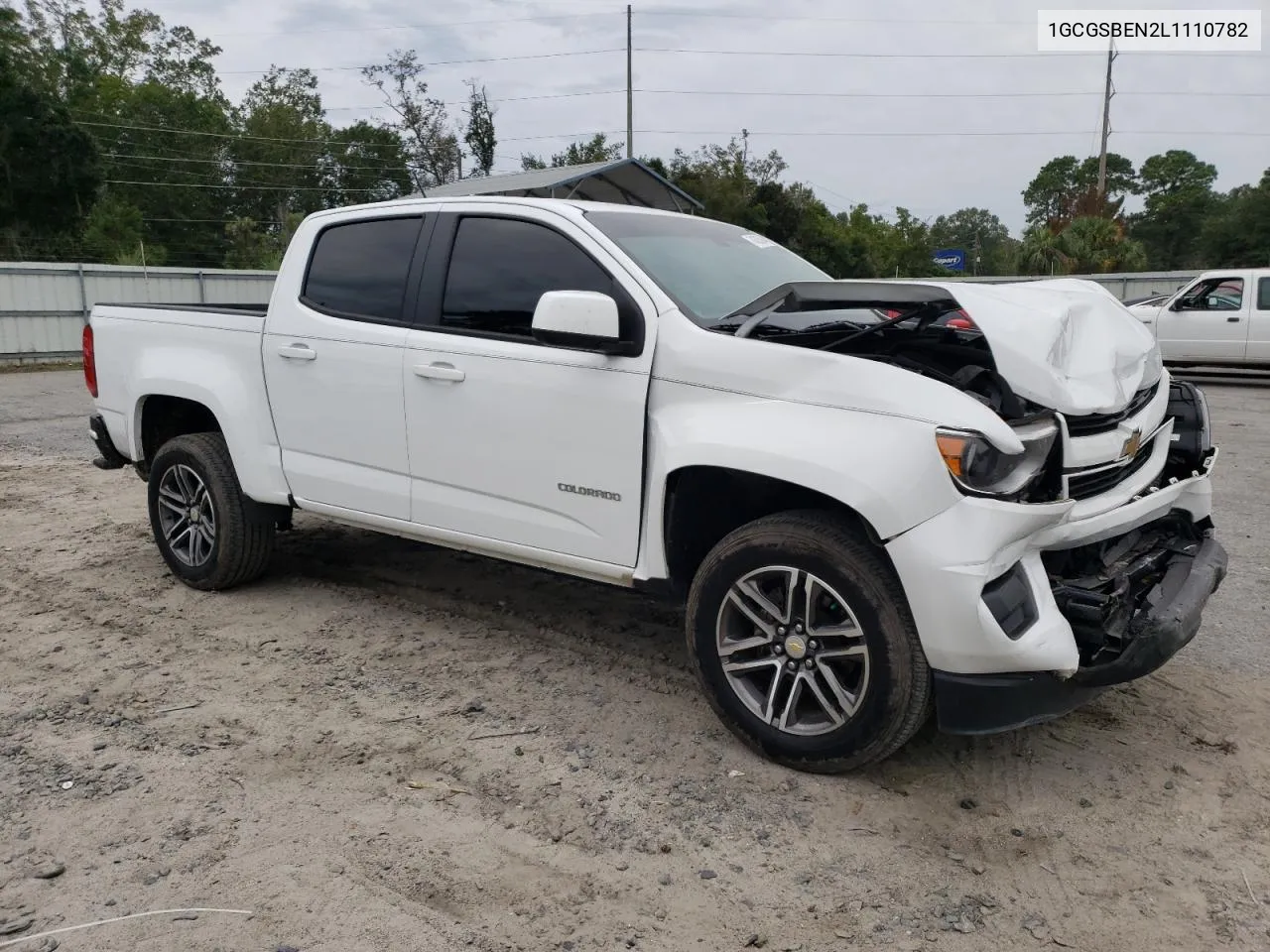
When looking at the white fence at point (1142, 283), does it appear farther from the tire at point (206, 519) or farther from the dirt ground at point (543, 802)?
the tire at point (206, 519)

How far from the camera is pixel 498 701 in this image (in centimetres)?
396

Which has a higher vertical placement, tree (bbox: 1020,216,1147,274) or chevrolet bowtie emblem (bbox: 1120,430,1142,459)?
tree (bbox: 1020,216,1147,274)

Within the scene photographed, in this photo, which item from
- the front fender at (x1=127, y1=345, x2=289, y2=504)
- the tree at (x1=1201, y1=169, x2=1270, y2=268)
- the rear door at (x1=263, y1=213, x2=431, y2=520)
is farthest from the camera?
the tree at (x1=1201, y1=169, x2=1270, y2=268)

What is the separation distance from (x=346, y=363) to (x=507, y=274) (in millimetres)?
891

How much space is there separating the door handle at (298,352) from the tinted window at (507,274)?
0.76 m

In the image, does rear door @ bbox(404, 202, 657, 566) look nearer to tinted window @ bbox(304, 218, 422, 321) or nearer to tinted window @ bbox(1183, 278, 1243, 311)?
tinted window @ bbox(304, 218, 422, 321)

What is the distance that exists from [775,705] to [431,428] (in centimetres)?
183

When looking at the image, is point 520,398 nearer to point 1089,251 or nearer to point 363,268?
point 363,268

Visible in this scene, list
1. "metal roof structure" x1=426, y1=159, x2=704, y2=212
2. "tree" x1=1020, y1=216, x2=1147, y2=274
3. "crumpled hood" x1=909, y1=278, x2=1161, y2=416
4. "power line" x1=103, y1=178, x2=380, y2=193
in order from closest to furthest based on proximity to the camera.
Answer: "crumpled hood" x1=909, y1=278, x2=1161, y2=416
"metal roof structure" x1=426, y1=159, x2=704, y2=212
"tree" x1=1020, y1=216, x2=1147, y2=274
"power line" x1=103, y1=178, x2=380, y2=193

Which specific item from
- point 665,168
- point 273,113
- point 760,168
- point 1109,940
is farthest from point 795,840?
point 273,113

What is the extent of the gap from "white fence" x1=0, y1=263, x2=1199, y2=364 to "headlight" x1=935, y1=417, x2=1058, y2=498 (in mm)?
19647

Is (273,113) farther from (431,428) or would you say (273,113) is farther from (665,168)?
(431,428)

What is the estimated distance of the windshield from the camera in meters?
3.86

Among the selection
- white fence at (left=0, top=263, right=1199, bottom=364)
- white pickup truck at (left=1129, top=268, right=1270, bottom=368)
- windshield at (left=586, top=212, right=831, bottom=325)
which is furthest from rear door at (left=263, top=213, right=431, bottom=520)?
white fence at (left=0, top=263, right=1199, bottom=364)
